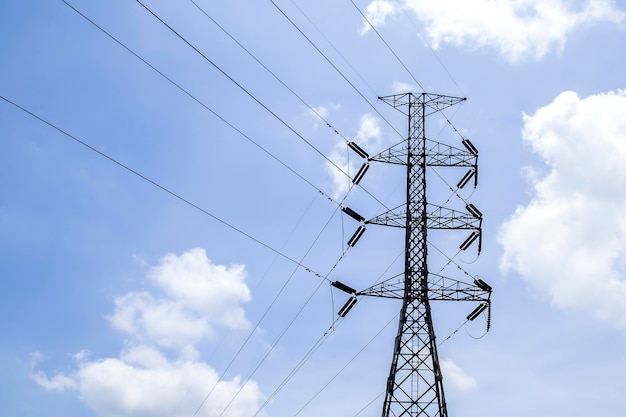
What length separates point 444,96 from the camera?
37.1 m

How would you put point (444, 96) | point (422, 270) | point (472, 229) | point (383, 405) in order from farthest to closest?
point (444, 96) < point (472, 229) < point (422, 270) < point (383, 405)

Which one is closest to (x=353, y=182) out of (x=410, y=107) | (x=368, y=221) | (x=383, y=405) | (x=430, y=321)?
(x=368, y=221)

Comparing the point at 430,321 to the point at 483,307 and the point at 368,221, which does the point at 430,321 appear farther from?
the point at 368,221

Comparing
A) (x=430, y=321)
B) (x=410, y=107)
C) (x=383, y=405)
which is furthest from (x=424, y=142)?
(x=383, y=405)

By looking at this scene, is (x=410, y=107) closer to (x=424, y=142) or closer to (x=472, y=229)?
(x=424, y=142)

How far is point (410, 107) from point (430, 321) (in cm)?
1232

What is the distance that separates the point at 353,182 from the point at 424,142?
4266 mm

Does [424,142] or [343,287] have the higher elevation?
[424,142]

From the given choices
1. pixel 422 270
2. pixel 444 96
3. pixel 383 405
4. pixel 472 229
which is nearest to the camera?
pixel 383 405

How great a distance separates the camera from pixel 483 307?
108 feet

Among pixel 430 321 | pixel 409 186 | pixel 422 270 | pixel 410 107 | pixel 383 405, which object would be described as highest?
pixel 410 107

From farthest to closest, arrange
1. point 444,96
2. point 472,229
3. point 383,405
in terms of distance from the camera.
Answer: point 444,96, point 472,229, point 383,405

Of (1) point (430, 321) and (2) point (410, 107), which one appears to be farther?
(2) point (410, 107)

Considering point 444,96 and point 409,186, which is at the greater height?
point 444,96
